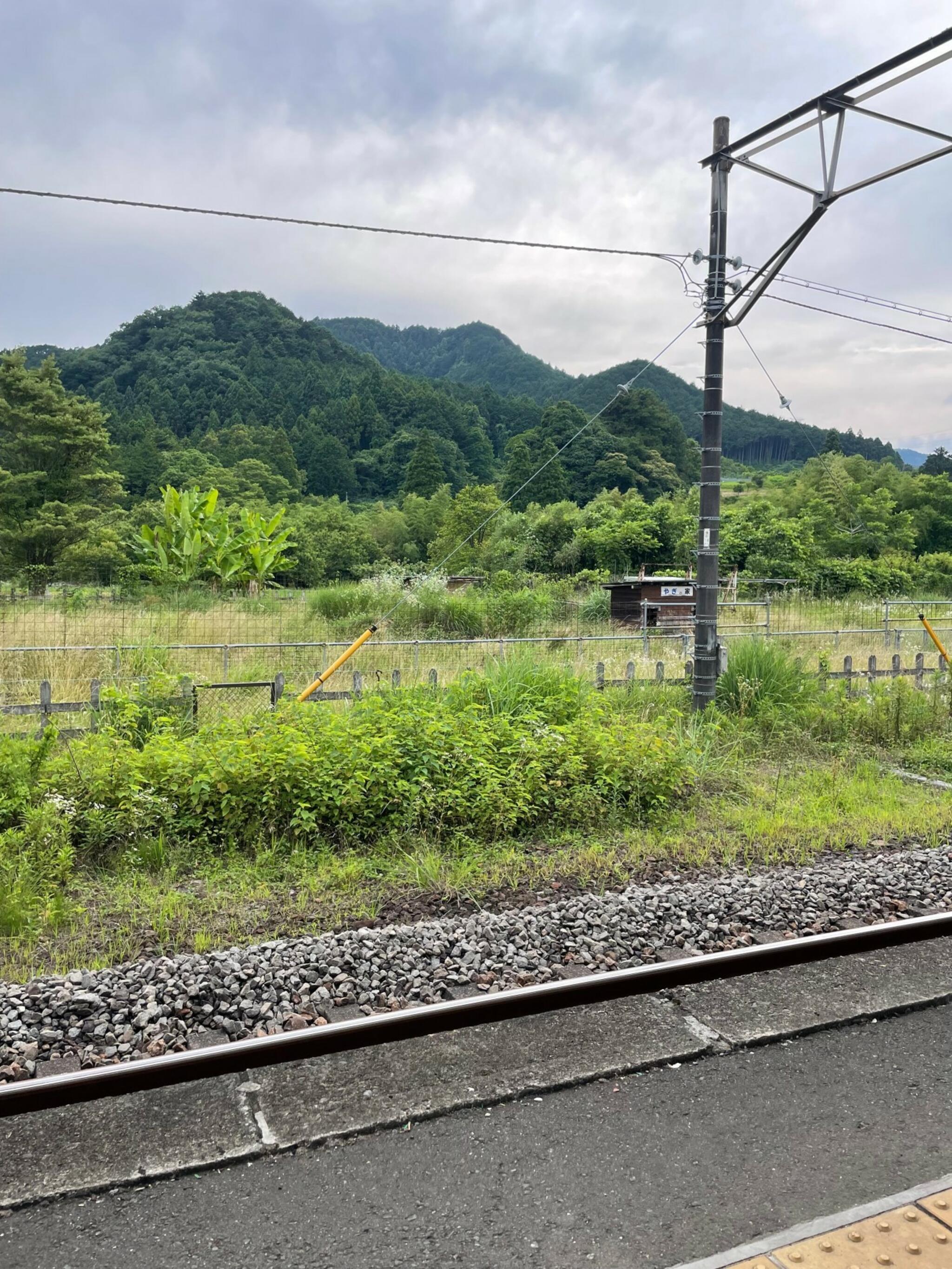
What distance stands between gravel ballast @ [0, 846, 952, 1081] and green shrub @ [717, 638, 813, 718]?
475 cm

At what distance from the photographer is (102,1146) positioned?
3055mm

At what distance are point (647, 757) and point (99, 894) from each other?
171 inches

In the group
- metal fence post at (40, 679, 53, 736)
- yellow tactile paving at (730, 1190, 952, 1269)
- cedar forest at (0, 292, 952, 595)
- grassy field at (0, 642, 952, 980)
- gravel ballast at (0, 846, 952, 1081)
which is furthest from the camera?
cedar forest at (0, 292, 952, 595)

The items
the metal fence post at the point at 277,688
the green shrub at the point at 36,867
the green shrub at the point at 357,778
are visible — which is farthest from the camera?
the metal fence post at the point at 277,688

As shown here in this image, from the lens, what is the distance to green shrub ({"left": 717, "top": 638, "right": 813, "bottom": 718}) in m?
10.8

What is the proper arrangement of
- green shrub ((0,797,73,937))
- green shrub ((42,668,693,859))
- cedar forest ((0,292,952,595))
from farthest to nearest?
cedar forest ((0,292,952,595)) < green shrub ((42,668,693,859)) < green shrub ((0,797,73,937))

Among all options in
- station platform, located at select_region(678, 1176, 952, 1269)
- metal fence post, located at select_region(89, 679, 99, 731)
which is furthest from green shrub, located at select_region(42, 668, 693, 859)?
station platform, located at select_region(678, 1176, 952, 1269)

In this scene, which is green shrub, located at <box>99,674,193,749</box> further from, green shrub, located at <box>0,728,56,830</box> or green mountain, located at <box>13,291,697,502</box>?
green mountain, located at <box>13,291,697,502</box>

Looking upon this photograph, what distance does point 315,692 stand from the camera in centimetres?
1123

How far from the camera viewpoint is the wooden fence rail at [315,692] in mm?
9148

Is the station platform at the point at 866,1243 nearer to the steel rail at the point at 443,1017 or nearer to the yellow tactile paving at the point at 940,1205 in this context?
the yellow tactile paving at the point at 940,1205

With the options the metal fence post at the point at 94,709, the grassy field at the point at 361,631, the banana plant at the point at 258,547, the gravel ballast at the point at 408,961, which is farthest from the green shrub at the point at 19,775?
the banana plant at the point at 258,547

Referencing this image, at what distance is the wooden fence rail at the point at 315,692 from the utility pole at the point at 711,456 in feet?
4.83

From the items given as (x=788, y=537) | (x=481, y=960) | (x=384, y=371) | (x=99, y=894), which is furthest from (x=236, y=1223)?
(x=384, y=371)
